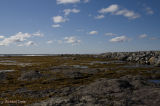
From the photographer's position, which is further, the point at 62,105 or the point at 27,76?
the point at 27,76

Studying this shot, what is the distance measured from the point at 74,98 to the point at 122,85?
5792mm

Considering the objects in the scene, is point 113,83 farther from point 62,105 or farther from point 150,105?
point 62,105

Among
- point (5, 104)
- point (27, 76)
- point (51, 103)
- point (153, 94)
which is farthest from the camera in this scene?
point (27, 76)

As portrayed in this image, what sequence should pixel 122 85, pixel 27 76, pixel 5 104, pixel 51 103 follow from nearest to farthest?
pixel 51 103 → pixel 5 104 → pixel 122 85 → pixel 27 76

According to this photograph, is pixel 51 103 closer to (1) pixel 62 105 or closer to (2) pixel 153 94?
(1) pixel 62 105

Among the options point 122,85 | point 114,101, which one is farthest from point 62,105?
point 122,85

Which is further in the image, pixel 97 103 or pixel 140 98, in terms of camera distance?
pixel 140 98

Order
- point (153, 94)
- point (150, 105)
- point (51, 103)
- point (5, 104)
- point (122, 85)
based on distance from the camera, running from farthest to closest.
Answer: point (122, 85)
point (5, 104)
point (153, 94)
point (51, 103)
point (150, 105)

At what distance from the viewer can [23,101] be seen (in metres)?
14.5

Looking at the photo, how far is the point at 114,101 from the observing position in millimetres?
11180

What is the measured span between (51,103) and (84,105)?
2317mm

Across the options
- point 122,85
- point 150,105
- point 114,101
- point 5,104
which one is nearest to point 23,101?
point 5,104

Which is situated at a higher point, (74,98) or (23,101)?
(74,98)

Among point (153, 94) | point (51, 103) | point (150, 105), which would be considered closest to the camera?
point (150, 105)
